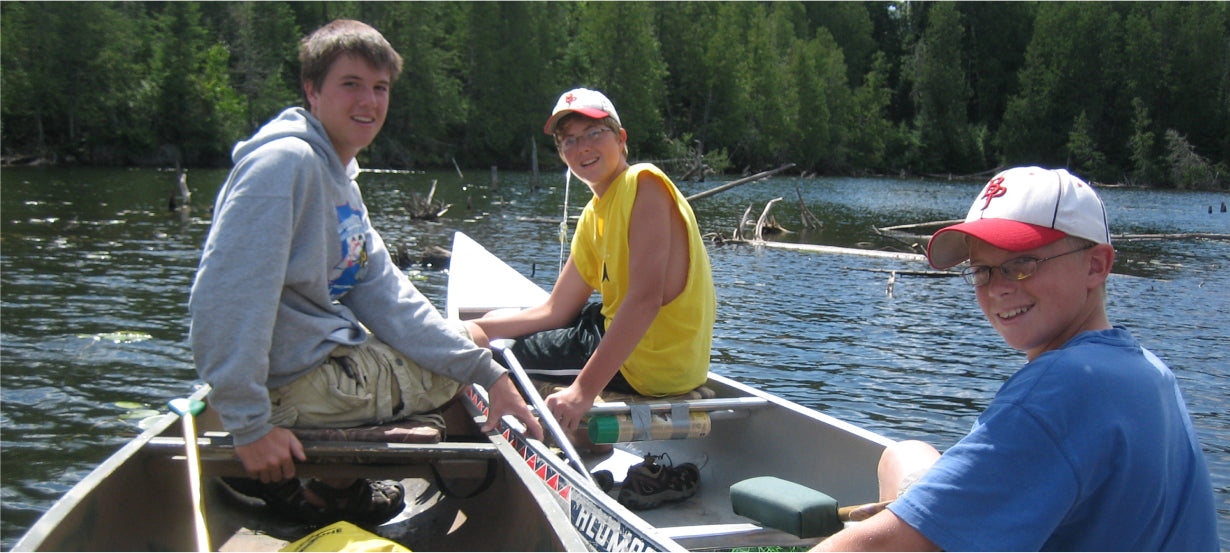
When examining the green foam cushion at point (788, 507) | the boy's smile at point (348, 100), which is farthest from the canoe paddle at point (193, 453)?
the green foam cushion at point (788, 507)

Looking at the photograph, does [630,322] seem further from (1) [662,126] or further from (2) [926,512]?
(1) [662,126]

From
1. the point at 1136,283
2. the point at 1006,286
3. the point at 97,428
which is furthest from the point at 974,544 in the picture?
the point at 1136,283

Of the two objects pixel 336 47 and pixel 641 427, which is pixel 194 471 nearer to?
pixel 336 47

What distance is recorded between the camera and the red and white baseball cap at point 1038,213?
181cm

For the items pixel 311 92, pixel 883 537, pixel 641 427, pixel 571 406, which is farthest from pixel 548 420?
pixel 883 537

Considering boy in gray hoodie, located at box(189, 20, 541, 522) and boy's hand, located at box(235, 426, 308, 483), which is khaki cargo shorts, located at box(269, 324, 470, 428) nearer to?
boy in gray hoodie, located at box(189, 20, 541, 522)

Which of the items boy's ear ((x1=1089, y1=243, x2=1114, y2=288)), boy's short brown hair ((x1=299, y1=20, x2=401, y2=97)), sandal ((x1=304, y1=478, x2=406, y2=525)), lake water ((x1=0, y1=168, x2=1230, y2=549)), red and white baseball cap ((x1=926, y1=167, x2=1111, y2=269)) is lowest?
lake water ((x1=0, y1=168, x2=1230, y2=549))

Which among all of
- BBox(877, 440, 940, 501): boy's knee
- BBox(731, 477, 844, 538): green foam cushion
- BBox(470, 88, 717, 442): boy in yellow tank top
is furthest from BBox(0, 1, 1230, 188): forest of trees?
BBox(877, 440, 940, 501): boy's knee

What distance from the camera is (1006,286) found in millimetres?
1916

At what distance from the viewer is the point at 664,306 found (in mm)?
3938

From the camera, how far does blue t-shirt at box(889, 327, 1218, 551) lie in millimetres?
1586

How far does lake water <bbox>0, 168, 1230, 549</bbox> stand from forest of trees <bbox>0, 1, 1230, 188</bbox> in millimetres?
22278

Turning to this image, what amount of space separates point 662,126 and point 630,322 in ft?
211

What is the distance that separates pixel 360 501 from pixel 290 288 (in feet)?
3.00
